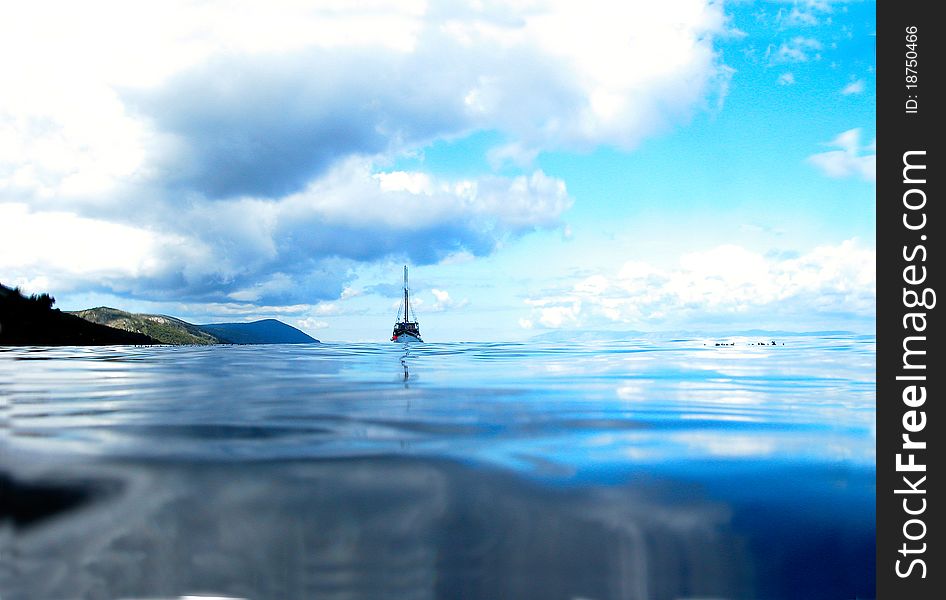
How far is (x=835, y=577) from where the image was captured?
145 inches

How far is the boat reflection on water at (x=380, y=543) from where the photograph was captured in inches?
137

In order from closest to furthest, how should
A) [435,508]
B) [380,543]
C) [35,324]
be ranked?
[380,543] < [435,508] < [35,324]

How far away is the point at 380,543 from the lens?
12.9ft

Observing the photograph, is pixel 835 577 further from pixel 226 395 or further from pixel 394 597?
pixel 226 395

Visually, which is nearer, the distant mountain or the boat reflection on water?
the boat reflection on water

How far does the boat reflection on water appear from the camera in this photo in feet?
11.4

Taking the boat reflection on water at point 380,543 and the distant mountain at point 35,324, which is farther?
the distant mountain at point 35,324

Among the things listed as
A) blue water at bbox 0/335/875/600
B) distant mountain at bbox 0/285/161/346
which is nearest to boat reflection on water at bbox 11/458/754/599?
blue water at bbox 0/335/875/600
